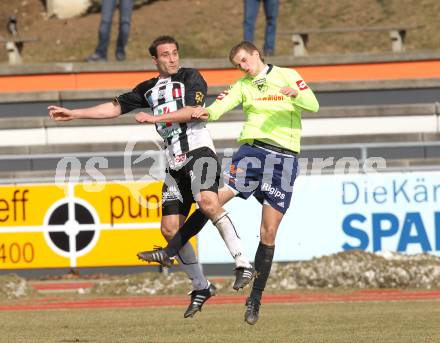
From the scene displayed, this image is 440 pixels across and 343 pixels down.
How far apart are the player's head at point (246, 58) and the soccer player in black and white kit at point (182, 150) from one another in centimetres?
34

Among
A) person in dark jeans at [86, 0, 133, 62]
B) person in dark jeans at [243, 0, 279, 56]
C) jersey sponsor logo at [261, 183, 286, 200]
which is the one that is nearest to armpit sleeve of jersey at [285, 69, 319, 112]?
jersey sponsor logo at [261, 183, 286, 200]

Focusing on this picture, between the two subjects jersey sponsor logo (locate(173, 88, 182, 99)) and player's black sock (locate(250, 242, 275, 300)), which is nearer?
jersey sponsor logo (locate(173, 88, 182, 99))

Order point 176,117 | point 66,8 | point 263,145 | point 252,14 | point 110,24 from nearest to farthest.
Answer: point 176,117
point 263,145
point 252,14
point 110,24
point 66,8

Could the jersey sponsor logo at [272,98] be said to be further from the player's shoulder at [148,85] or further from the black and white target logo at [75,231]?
the black and white target logo at [75,231]

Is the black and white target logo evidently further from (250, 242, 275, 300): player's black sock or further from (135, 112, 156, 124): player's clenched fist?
(135, 112, 156, 124): player's clenched fist

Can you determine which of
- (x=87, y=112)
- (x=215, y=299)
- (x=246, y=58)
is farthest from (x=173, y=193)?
(x=215, y=299)

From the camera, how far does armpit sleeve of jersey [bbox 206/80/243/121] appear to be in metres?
10.6

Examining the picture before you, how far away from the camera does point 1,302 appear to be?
16.2m

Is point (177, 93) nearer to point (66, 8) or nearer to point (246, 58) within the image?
point (246, 58)

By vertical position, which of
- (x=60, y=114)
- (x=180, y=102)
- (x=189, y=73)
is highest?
(x=189, y=73)

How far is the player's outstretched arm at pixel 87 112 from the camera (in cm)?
1089

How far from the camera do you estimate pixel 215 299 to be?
15.8 meters

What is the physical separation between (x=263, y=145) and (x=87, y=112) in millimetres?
1574

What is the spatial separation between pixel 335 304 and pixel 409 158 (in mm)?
4053
